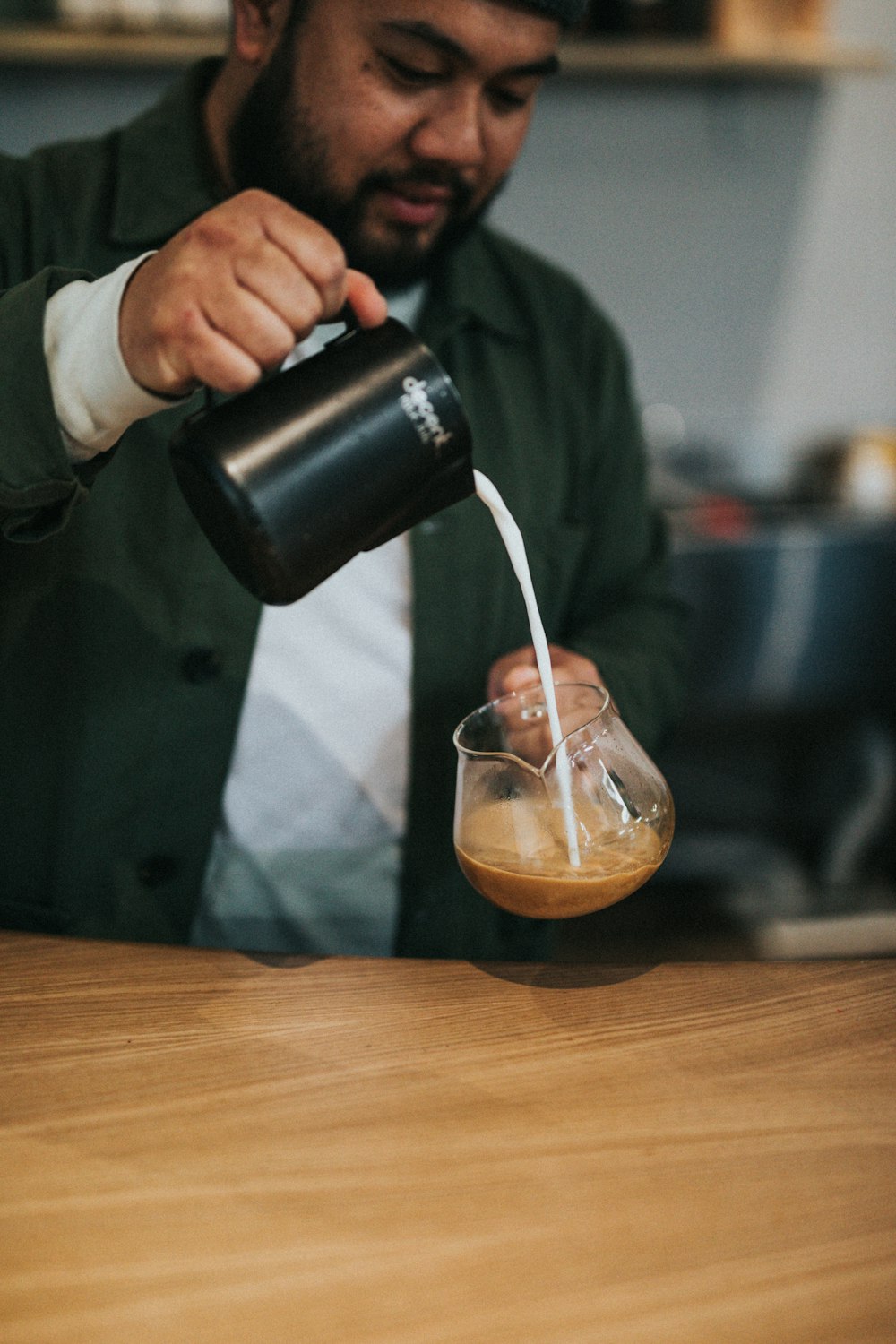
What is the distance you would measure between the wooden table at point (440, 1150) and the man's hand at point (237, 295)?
1.70ft

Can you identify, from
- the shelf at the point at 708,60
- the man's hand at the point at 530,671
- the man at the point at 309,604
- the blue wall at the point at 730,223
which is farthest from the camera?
→ the blue wall at the point at 730,223

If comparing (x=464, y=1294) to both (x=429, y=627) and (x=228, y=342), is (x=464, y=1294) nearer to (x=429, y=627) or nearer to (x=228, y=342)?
(x=228, y=342)

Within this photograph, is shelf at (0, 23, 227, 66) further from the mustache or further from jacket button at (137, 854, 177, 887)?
jacket button at (137, 854, 177, 887)

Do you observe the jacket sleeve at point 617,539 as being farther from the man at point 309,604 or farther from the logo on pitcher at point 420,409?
the logo on pitcher at point 420,409

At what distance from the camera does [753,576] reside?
2.81 m

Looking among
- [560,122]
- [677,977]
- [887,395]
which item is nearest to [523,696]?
[677,977]

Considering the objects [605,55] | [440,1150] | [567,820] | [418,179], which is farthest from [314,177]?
[605,55]

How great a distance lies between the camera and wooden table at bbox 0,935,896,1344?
733mm

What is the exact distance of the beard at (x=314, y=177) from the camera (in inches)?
52.6

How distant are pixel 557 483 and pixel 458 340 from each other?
0.23m

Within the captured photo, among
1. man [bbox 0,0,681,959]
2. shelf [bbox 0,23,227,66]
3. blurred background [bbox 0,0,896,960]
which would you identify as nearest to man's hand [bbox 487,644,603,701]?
man [bbox 0,0,681,959]

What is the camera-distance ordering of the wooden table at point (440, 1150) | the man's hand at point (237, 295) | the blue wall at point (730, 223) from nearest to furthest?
the wooden table at point (440, 1150) < the man's hand at point (237, 295) < the blue wall at point (730, 223)

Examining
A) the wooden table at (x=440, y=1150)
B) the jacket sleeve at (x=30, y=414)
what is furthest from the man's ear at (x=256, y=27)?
the wooden table at (x=440, y=1150)

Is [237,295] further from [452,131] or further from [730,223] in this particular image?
[730,223]
